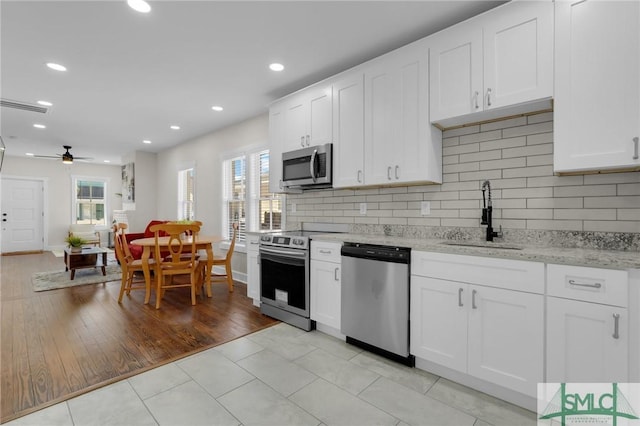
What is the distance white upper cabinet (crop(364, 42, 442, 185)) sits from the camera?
243cm

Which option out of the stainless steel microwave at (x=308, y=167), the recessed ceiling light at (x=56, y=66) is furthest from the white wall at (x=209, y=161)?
the recessed ceiling light at (x=56, y=66)

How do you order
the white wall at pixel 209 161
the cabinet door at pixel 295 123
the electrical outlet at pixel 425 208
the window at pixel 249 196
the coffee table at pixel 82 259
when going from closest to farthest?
→ the electrical outlet at pixel 425 208 → the cabinet door at pixel 295 123 → the window at pixel 249 196 → the white wall at pixel 209 161 → the coffee table at pixel 82 259

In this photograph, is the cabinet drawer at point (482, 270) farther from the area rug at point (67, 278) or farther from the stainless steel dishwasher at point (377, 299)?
the area rug at point (67, 278)

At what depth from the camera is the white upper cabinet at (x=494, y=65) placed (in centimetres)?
189

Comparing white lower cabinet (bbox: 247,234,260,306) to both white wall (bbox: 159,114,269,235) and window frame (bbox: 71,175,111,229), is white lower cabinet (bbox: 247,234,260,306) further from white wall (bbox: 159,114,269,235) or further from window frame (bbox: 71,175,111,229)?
window frame (bbox: 71,175,111,229)

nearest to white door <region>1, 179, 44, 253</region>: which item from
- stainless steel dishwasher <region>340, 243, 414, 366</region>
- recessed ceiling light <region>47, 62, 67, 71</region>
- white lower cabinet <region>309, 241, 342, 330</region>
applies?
recessed ceiling light <region>47, 62, 67, 71</region>

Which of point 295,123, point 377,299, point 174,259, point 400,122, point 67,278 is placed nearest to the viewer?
point 377,299

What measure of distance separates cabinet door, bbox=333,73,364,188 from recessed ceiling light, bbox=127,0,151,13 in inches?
65.1

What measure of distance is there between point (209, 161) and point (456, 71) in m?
4.63

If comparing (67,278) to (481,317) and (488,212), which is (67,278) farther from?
(488,212)

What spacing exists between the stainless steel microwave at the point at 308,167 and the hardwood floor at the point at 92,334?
1546mm

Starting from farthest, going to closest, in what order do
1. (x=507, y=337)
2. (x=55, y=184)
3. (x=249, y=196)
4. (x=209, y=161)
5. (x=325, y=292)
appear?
(x=55, y=184) → (x=209, y=161) → (x=249, y=196) → (x=325, y=292) → (x=507, y=337)

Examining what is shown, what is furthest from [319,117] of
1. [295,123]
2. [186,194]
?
[186,194]

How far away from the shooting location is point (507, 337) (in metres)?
1.78
